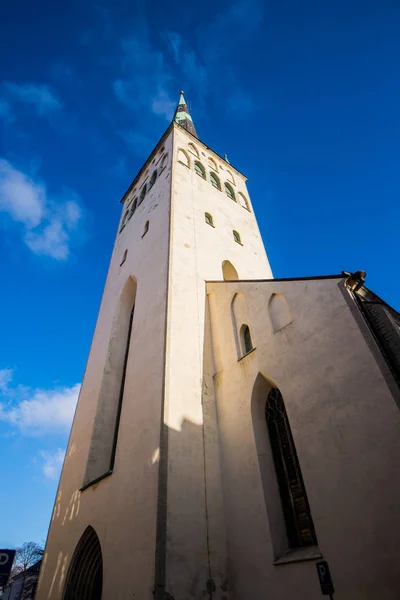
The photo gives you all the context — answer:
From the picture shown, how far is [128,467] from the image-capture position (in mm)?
7027

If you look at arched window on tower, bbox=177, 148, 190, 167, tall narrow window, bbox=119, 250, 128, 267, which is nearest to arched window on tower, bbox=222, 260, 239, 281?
tall narrow window, bbox=119, 250, 128, 267

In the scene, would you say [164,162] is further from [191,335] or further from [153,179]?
[191,335]

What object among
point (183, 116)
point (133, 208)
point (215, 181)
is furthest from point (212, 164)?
point (183, 116)

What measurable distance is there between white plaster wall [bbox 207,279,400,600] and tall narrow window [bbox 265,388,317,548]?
0.43 metres

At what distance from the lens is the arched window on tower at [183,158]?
1604cm

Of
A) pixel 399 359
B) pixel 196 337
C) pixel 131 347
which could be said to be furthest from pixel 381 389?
pixel 131 347

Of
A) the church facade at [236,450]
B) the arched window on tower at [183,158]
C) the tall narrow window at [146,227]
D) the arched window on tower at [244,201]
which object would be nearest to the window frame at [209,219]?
the tall narrow window at [146,227]

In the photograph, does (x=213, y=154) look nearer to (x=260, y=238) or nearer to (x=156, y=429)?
(x=260, y=238)

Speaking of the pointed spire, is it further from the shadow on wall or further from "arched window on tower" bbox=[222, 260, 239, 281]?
the shadow on wall

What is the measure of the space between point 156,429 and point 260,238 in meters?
11.1

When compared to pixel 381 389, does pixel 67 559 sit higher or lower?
lower

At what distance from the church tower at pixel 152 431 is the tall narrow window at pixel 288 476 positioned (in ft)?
4.07

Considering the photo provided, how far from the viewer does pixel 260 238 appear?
623 inches

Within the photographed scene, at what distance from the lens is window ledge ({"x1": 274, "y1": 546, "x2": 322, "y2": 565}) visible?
5.06 m
